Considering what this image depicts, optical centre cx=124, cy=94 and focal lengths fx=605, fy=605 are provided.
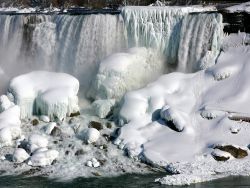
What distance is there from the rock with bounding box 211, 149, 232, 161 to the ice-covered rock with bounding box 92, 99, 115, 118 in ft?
12.2

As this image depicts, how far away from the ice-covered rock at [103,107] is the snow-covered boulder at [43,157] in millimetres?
2685

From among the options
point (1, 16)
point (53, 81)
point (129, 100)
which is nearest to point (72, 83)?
point (53, 81)

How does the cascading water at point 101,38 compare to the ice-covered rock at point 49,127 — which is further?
the cascading water at point 101,38

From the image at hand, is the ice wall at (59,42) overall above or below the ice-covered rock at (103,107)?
above

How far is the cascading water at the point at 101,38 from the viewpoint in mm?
18891

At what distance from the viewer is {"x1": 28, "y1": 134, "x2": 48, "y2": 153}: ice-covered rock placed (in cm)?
1536

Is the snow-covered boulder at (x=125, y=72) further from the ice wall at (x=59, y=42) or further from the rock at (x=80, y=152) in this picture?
the rock at (x=80, y=152)

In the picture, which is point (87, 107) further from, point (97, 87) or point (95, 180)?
point (95, 180)

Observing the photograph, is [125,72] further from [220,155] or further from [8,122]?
[220,155]

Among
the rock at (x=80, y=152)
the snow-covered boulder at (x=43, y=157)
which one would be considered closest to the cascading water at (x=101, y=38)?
the rock at (x=80, y=152)

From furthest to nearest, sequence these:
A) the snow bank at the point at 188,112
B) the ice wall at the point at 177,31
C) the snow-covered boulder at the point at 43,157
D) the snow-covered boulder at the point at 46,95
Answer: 1. the ice wall at the point at 177,31
2. the snow-covered boulder at the point at 46,95
3. the snow bank at the point at 188,112
4. the snow-covered boulder at the point at 43,157

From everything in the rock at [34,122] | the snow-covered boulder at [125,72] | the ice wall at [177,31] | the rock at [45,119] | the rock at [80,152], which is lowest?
the rock at [80,152]

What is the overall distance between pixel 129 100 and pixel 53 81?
2430 millimetres

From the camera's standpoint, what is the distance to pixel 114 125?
1689cm
